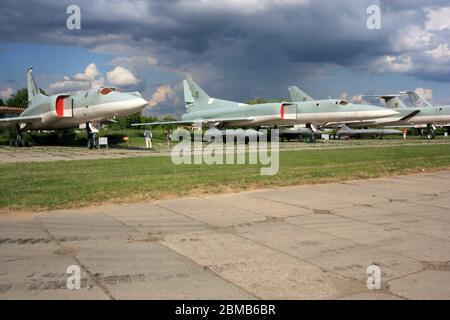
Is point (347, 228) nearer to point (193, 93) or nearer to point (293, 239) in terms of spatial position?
point (293, 239)

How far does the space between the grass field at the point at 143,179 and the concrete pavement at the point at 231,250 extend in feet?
2.75

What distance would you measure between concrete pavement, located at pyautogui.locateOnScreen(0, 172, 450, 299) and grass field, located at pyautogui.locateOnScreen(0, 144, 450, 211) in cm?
84

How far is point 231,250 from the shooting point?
4.80 m

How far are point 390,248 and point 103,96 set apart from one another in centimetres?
1925

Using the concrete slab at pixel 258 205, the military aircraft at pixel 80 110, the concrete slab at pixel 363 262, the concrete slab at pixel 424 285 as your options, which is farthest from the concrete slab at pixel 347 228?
the military aircraft at pixel 80 110

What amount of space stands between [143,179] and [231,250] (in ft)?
19.2

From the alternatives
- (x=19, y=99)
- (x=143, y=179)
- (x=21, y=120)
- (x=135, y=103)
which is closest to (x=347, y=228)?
(x=143, y=179)

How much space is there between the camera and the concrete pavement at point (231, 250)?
3.64m

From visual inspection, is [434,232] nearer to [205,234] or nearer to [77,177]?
[205,234]

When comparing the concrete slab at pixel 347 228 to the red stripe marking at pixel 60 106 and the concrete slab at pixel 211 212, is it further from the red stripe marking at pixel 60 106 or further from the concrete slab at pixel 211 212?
the red stripe marking at pixel 60 106

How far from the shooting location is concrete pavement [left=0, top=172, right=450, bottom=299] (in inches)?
143

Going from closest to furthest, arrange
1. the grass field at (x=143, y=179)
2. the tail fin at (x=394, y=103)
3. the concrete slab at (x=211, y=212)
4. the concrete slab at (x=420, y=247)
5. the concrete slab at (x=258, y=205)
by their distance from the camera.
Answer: the concrete slab at (x=420, y=247) < the concrete slab at (x=211, y=212) < the concrete slab at (x=258, y=205) < the grass field at (x=143, y=179) < the tail fin at (x=394, y=103)
